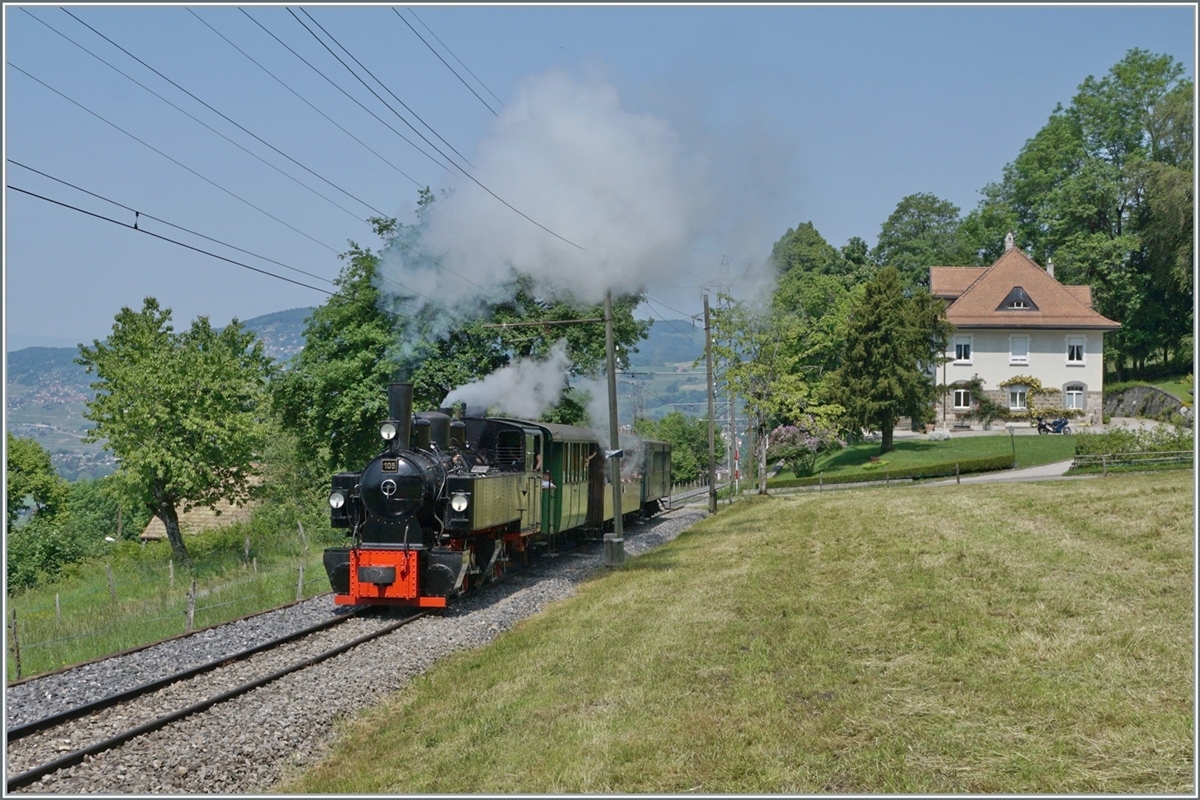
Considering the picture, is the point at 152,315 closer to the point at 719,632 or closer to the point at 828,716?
the point at 719,632

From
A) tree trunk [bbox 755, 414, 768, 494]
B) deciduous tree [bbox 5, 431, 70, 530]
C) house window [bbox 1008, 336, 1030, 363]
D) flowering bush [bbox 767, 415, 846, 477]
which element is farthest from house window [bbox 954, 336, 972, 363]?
deciduous tree [bbox 5, 431, 70, 530]

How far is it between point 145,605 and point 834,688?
13849 mm

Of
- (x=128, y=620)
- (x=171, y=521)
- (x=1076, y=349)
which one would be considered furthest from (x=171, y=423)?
(x=1076, y=349)

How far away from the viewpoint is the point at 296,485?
178 feet

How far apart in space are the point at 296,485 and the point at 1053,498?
135ft

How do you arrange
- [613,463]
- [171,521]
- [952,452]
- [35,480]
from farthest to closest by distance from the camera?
[35,480] → [952,452] → [171,521] → [613,463]

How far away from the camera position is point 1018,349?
54.2m

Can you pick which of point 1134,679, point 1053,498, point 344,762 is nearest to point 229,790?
point 344,762

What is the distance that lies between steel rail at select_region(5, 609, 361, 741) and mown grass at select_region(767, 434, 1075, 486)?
3352 centimetres

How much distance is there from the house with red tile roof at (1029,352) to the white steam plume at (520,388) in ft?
115

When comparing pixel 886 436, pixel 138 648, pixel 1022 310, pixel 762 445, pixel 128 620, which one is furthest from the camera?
pixel 1022 310

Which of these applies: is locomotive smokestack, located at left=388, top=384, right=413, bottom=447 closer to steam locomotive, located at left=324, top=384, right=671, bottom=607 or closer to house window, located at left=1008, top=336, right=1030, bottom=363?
steam locomotive, located at left=324, top=384, right=671, bottom=607

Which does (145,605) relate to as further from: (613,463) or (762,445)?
(762,445)

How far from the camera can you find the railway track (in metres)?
8.20
